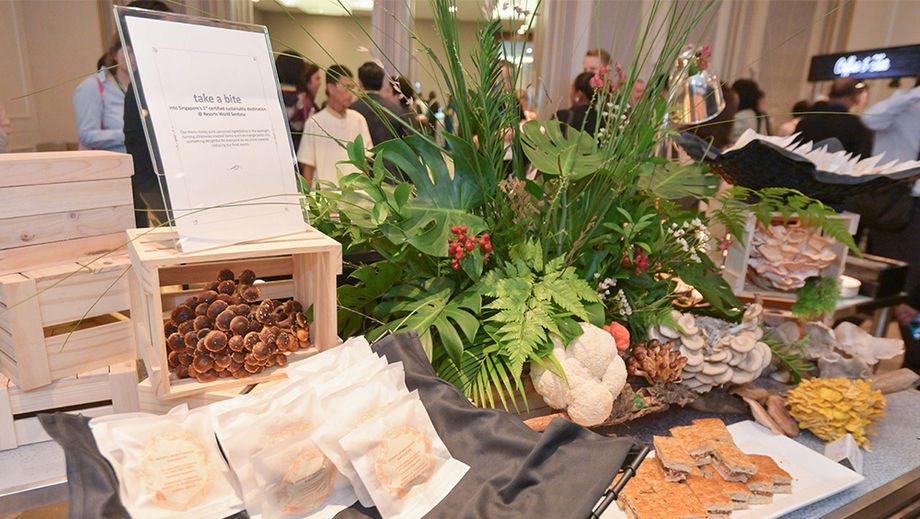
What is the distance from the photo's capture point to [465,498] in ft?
2.30

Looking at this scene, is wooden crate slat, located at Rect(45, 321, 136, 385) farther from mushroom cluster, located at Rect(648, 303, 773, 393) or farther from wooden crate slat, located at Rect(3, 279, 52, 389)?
mushroom cluster, located at Rect(648, 303, 773, 393)

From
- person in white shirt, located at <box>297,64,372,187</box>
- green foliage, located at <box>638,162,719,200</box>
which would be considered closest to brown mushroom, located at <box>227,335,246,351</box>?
green foliage, located at <box>638,162,719,200</box>

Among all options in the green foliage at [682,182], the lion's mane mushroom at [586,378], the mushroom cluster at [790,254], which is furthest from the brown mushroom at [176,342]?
the mushroom cluster at [790,254]

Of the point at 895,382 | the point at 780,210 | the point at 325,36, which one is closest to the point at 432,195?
the point at 780,210

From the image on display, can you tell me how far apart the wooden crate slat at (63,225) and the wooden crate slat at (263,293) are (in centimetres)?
19

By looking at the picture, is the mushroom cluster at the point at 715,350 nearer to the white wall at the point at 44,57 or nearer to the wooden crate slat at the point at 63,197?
the wooden crate slat at the point at 63,197

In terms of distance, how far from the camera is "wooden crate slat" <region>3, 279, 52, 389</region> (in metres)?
0.88

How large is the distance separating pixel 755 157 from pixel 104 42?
3.82 meters

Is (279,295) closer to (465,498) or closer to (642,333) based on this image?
(465,498)

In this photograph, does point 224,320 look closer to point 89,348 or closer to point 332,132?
point 89,348

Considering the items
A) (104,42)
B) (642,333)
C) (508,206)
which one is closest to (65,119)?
(104,42)

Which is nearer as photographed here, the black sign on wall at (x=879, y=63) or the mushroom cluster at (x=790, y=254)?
the mushroom cluster at (x=790, y=254)

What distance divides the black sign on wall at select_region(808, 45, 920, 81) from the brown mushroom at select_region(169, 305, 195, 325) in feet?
11.9

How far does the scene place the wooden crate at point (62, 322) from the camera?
0.89 metres
